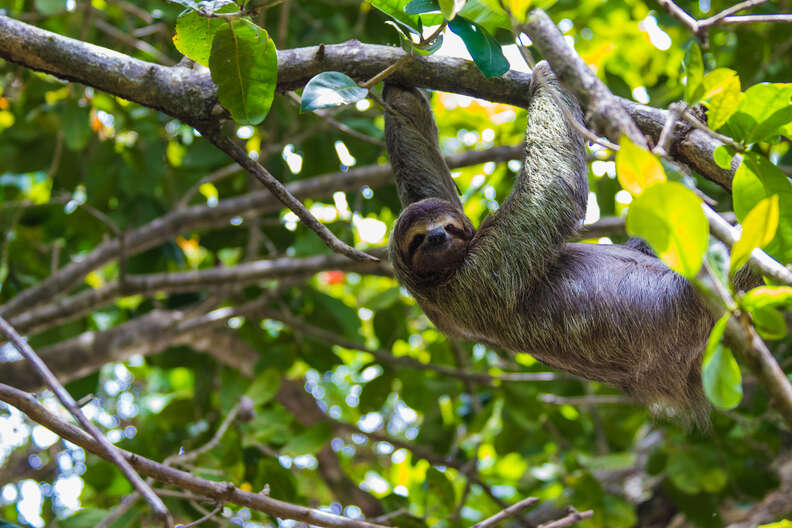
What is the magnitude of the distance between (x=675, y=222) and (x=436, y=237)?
278cm

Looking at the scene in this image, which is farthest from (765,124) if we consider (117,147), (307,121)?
(117,147)

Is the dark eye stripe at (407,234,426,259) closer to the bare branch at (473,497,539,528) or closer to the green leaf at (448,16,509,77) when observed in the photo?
the green leaf at (448,16,509,77)

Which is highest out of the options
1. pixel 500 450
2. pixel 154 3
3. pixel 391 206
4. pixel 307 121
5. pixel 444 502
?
pixel 154 3

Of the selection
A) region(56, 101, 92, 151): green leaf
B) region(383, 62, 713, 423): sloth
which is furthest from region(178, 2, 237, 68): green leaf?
region(56, 101, 92, 151): green leaf

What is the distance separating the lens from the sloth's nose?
4.89 meters

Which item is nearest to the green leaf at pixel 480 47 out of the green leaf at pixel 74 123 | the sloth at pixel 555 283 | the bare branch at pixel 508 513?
the sloth at pixel 555 283

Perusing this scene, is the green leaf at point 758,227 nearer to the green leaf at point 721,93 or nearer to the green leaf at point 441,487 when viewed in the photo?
the green leaf at point 721,93

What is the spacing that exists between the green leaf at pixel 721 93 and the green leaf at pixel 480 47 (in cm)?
109

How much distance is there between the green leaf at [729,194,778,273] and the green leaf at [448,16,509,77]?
1.75m

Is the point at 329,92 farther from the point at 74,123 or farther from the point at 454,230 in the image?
the point at 74,123

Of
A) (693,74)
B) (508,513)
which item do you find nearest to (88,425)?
(508,513)

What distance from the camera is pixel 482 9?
3578 millimetres

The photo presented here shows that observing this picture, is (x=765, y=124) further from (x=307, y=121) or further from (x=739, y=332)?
(x=307, y=121)

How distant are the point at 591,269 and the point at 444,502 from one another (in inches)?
100
